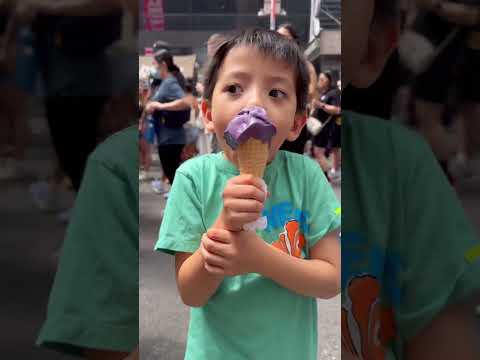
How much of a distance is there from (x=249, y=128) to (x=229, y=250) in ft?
0.46

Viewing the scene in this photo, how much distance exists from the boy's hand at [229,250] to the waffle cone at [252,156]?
0.24ft

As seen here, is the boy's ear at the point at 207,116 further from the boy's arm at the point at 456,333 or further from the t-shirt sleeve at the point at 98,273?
the boy's arm at the point at 456,333

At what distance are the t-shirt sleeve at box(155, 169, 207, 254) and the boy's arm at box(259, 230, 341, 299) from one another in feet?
0.35

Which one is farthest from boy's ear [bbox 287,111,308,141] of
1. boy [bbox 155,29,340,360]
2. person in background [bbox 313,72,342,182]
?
person in background [bbox 313,72,342,182]

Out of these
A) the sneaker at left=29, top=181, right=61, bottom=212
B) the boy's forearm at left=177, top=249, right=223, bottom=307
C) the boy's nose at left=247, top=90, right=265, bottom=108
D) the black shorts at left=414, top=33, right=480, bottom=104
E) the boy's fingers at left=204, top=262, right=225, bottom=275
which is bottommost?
the boy's forearm at left=177, top=249, right=223, bottom=307

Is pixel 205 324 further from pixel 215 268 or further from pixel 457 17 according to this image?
pixel 457 17

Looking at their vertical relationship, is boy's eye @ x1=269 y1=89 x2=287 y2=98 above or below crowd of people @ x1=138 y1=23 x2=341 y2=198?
above

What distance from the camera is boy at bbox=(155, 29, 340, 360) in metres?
0.67

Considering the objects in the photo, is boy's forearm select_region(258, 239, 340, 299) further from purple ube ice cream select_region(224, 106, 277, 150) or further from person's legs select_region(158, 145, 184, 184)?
person's legs select_region(158, 145, 184, 184)

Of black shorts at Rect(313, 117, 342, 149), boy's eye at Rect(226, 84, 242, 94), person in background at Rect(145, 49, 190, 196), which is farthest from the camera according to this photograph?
black shorts at Rect(313, 117, 342, 149)

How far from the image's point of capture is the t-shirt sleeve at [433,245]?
0.66 meters

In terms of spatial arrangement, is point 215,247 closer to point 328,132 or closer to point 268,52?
point 268,52

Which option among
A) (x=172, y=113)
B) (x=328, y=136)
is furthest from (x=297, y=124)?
(x=328, y=136)

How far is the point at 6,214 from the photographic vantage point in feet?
2.18
